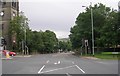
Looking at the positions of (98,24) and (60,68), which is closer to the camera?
(60,68)

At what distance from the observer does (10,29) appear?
92.1 m

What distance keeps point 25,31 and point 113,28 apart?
2913cm

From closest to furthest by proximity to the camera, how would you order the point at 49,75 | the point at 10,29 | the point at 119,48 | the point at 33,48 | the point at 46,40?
the point at 49,75
the point at 119,48
the point at 10,29
the point at 33,48
the point at 46,40

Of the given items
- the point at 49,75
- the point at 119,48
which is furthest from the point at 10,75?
the point at 119,48

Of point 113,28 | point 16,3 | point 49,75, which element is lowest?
point 49,75

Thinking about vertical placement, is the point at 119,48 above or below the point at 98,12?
below

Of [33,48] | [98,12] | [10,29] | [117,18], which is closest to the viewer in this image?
[117,18]

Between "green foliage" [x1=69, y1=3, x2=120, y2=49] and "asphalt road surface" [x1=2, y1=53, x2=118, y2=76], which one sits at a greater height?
"green foliage" [x1=69, y1=3, x2=120, y2=49]

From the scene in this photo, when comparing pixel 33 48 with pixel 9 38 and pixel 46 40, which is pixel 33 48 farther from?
pixel 46 40

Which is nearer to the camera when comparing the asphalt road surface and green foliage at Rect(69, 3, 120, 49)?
the asphalt road surface

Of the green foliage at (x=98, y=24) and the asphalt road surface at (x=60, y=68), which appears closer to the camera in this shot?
the asphalt road surface at (x=60, y=68)

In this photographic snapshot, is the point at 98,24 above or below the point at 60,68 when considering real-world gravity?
above

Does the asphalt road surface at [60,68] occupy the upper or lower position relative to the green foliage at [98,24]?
lower

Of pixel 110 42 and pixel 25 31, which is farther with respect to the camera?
pixel 25 31
